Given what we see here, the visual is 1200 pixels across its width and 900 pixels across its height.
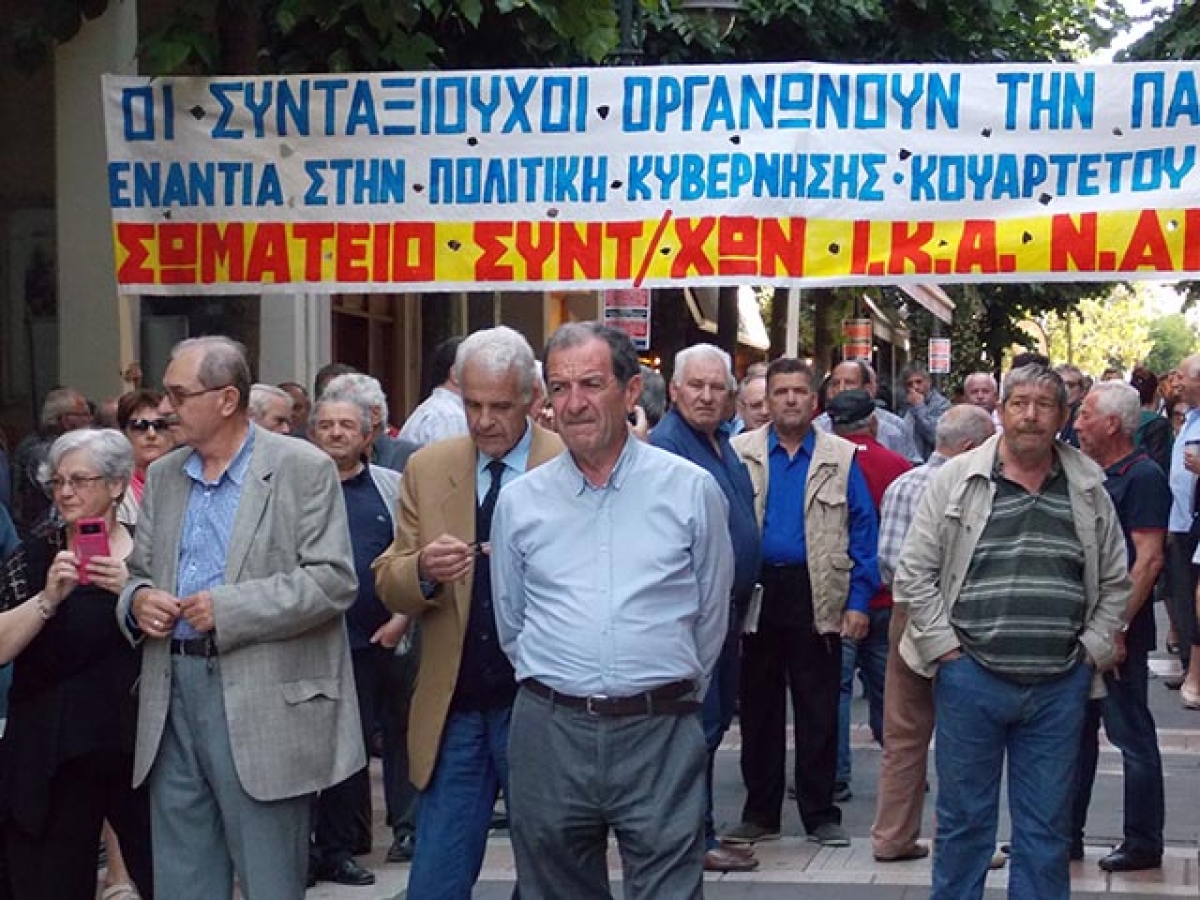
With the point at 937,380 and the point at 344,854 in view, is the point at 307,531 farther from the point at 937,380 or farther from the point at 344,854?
the point at 937,380

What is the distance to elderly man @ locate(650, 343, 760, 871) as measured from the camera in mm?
8617

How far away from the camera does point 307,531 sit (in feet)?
20.6

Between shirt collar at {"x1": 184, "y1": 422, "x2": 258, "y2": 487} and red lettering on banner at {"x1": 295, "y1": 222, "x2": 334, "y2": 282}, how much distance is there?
12.4ft

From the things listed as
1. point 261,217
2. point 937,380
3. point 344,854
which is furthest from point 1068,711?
point 937,380

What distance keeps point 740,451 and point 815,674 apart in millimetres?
1007

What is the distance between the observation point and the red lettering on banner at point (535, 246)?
32.2 ft

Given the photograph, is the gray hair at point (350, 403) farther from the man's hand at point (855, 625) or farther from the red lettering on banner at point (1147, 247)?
the red lettering on banner at point (1147, 247)

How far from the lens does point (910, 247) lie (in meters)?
9.52

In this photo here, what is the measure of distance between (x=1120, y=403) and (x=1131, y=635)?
911mm

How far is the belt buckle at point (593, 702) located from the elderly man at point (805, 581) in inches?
161

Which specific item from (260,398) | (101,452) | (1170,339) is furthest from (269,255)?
(1170,339)

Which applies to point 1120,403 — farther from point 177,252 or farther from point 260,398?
point 177,252

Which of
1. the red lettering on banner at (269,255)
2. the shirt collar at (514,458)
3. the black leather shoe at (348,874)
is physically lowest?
the black leather shoe at (348,874)

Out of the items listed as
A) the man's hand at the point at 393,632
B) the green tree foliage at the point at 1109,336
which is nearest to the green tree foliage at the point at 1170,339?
the green tree foliage at the point at 1109,336
